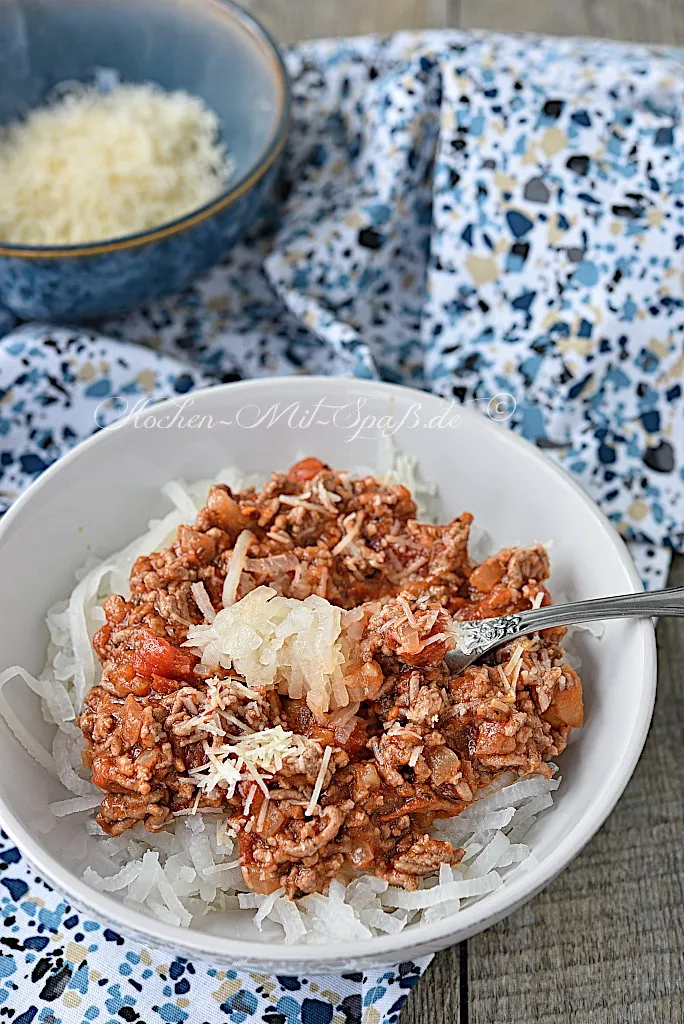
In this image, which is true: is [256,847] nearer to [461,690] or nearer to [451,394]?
[461,690]

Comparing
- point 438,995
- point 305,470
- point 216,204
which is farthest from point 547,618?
point 216,204

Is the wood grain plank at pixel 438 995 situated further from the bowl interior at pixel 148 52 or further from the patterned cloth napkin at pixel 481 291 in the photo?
the bowl interior at pixel 148 52

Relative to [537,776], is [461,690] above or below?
above

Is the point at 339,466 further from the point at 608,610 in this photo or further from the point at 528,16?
the point at 528,16

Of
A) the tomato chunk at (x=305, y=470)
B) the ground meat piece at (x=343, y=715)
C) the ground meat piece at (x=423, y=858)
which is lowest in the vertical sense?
the ground meat piece at (x=423, y=858)

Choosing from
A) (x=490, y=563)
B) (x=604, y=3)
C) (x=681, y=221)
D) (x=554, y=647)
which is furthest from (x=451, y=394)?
(x=604, y=3)

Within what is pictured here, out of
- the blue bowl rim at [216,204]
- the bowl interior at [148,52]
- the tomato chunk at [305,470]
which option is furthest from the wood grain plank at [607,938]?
the bowl interior at [148,52]
